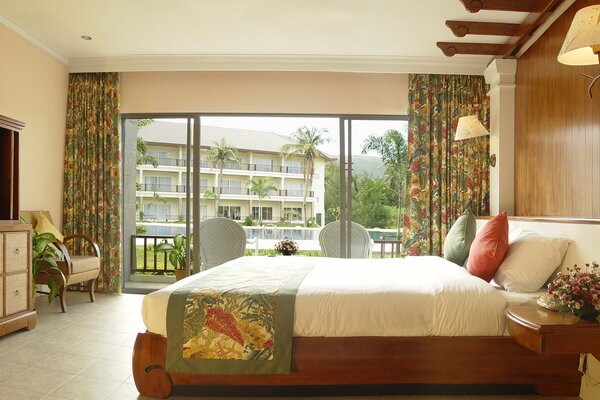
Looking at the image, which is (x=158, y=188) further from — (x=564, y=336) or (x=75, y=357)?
(x=564, y=336)

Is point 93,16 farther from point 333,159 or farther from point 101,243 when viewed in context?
point 333,159

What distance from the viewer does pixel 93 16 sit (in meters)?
3.94

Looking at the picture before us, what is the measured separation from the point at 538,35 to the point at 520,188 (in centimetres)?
140

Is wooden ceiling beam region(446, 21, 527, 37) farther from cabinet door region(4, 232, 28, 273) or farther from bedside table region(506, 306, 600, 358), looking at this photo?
cabinet door region(4, 232, 28, 273)

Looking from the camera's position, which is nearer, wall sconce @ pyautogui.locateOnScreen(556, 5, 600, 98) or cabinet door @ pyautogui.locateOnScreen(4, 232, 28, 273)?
wall sconce @ pyautogui.locateOnScreen(556, 5, 600, 98)

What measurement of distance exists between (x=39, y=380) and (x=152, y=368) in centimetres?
81

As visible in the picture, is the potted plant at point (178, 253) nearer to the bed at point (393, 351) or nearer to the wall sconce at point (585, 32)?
the bed at point (393, 351)

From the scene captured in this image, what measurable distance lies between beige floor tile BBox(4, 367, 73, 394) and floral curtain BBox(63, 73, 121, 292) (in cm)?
254

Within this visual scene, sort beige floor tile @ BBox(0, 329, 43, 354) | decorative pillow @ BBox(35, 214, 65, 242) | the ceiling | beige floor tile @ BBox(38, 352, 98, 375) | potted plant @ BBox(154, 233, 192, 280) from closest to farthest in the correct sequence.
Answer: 1. beige floor tile @ BBox(38, 352, 98, 375)
2. beige floor tile @ BBox(0, 329, 43, 354)
3. the ceiling
4. decorative pillow @ BBox(35, 214, 65, 242)
5. potted plant @ BBox(154, 233, 192, 280)

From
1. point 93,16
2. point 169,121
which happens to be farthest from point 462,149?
point 93,16

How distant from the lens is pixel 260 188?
7184 mm

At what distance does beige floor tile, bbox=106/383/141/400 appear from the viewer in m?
2.35

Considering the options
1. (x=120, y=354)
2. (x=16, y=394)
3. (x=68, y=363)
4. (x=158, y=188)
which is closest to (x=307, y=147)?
(x=158, y=188)

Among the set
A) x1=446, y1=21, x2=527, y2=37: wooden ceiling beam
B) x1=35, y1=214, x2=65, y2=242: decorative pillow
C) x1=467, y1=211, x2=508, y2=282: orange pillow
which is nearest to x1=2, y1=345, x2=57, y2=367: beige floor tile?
x1=35, y1=214, x2=65, y2=242: decorative pillow
